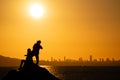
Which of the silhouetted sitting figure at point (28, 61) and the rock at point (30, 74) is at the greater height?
the silhouetted sitting figure at point (28, 61)

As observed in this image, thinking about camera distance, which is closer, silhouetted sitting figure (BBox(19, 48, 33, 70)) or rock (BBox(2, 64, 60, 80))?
rock (BBox(2, 64, 60, 80))

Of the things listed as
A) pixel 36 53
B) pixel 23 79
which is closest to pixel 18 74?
pixel 23 79

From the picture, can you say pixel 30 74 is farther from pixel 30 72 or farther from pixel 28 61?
pixel 28 61

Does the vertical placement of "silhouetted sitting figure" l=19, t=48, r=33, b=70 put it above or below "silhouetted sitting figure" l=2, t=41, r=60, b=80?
above

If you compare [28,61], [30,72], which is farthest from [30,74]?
[28,61]

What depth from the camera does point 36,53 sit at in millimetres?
37906

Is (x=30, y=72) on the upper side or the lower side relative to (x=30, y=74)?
upper

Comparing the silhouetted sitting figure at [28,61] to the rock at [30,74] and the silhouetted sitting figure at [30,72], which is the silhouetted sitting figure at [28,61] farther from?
the rock at [30,74]

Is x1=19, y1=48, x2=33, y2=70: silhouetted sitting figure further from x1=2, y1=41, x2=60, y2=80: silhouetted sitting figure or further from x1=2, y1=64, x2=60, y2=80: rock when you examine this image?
x1=2, y1=64, x2=60, y2=80: rock

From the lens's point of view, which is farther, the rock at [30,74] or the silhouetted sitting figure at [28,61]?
the silhouetted sitting figure at [28,61]

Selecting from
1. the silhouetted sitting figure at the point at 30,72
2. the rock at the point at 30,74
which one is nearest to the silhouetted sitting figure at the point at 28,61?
the silhouetted sitting figure at the point at 30,72

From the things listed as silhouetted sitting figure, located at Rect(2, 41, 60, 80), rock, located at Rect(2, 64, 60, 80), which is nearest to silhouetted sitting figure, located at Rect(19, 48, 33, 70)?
silhouetted sitting figure, located at Rect(2, 41, 60, 80)

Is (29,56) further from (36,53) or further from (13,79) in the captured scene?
(13,79)

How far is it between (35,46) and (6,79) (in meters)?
4.54
